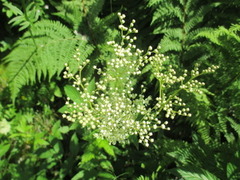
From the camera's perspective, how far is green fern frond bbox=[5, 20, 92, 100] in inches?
98.8

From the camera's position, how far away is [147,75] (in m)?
2.61

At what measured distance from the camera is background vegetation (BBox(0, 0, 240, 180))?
7.07 feet

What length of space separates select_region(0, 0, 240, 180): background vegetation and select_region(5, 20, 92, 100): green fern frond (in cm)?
1

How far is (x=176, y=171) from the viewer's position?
1885mm

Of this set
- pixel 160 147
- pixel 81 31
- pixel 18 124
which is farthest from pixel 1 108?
pixel 160 147

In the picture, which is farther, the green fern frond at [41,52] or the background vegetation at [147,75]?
the green fern frond at [41,52]

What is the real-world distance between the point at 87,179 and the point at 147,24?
6.68ft

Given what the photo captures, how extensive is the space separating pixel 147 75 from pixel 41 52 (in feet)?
4.13

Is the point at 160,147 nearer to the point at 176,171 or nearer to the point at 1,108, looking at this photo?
the point at 176,171

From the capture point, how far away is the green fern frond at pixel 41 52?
2.51 metres

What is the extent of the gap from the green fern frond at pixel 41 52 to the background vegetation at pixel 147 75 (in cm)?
1

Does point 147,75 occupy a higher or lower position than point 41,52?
lower

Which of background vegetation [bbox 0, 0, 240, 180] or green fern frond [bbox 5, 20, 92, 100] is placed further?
green fern frond [bbox 5, 20, 92, 100]

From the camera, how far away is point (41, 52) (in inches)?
99.9
